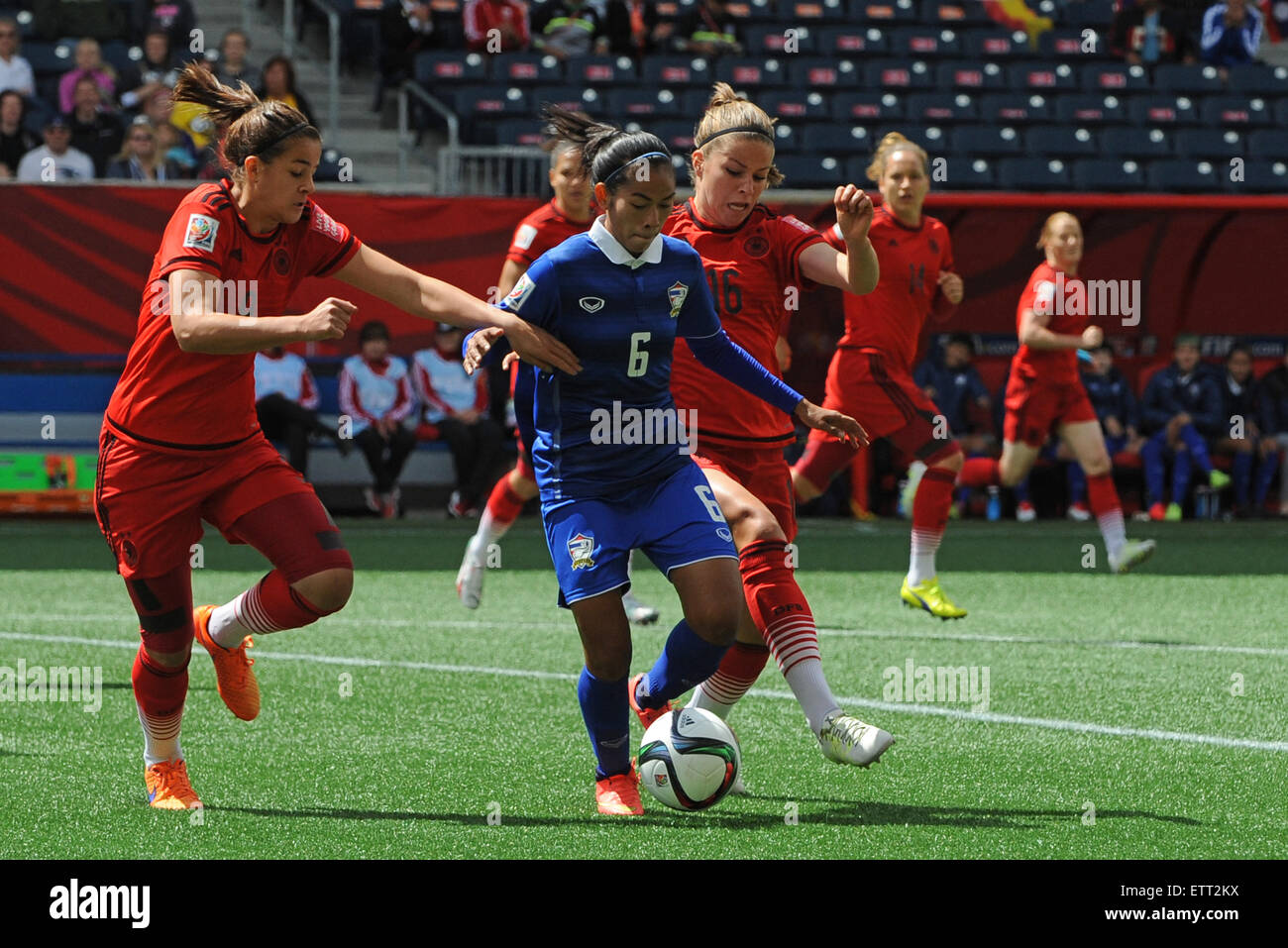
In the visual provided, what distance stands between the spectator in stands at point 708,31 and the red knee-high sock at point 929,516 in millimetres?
11309

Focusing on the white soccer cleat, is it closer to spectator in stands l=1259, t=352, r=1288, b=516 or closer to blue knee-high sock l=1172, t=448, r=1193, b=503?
blue knee-high sock l=1172, t=448, r=1193, b=503

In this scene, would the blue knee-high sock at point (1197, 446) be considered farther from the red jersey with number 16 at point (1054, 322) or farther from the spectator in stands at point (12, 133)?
the spectator in stands at point (12, 133)

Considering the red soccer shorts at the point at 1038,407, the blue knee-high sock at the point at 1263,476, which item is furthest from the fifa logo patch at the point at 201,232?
the blue knee-high sock at the point at 1263,476

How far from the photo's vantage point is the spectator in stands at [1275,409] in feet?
53.5

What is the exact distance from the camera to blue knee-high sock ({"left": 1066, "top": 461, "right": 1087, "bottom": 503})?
16.3 meters

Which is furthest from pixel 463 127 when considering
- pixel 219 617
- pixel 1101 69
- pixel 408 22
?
pixel 219 617

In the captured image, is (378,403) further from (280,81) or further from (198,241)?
(198,241)

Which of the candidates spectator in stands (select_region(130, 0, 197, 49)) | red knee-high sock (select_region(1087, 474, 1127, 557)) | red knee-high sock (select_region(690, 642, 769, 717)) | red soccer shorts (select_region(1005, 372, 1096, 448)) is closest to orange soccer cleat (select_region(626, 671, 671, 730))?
red knee-high sock (select_region(690, 642, 769, 717))

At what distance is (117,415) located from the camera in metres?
5.30

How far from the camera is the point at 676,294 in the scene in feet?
17.3

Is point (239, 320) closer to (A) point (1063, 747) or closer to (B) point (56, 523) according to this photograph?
(A) point (1063, 747)

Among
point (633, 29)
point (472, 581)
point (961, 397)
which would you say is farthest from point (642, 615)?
point (633, 29)

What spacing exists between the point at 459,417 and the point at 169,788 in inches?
409

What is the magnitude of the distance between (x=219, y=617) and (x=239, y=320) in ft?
3.96
